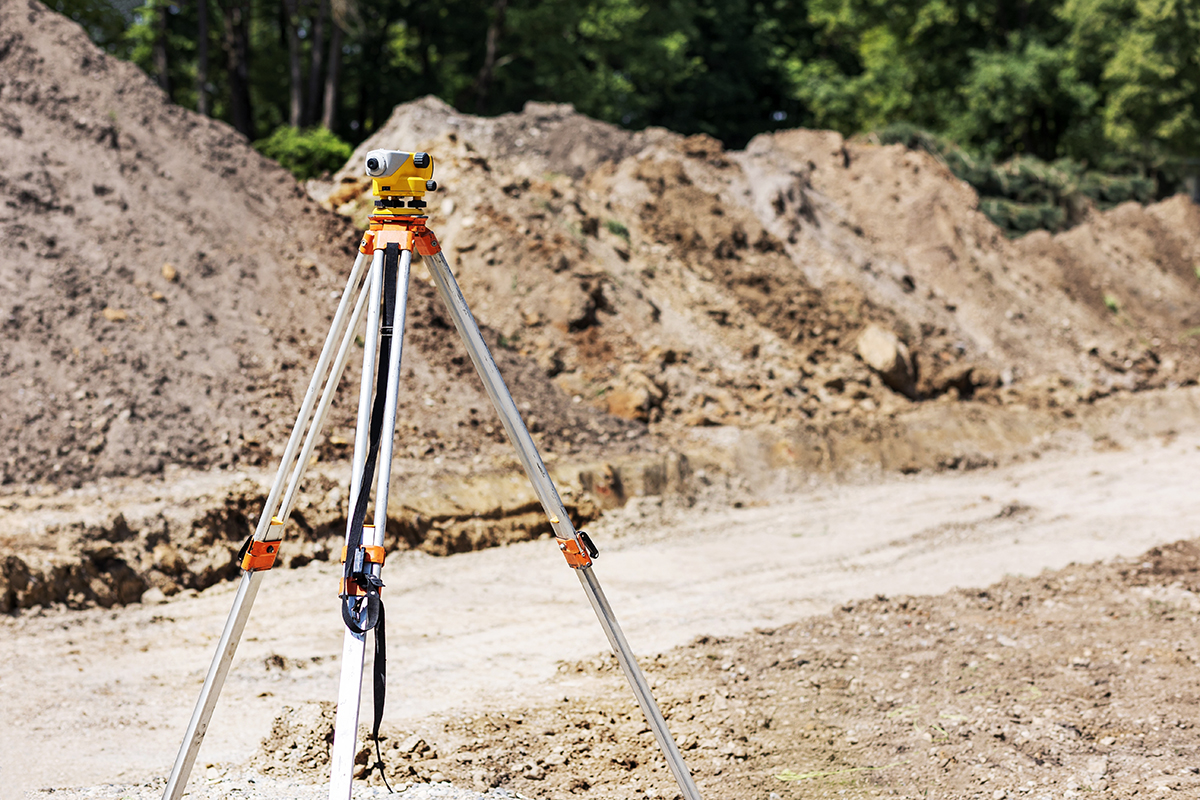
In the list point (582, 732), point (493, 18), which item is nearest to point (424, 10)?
point (493, 18)

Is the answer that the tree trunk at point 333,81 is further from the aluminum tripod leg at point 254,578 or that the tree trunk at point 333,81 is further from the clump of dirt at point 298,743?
the aluminum tripod leg at point 254,578

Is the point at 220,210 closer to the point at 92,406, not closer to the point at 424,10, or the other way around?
the point at 92,406

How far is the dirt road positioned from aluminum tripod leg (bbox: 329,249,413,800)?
8.68 feet

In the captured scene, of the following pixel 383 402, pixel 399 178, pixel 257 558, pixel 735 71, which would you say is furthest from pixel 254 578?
pixel 735 71

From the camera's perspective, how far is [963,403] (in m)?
13.1

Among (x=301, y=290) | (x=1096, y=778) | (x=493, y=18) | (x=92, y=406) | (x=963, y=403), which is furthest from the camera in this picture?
(x=493, y=18)

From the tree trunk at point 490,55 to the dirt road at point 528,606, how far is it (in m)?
14.9

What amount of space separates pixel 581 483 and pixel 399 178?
6.53 m

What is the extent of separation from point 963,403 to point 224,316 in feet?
32.2

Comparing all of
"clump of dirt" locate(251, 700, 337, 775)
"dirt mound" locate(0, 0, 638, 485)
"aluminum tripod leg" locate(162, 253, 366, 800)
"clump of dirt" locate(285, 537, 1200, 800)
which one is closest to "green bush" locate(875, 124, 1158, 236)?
"dirt mound" locate(0, 0, 638, 485)

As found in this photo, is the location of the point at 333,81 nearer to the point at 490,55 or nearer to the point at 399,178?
the point at 490,55

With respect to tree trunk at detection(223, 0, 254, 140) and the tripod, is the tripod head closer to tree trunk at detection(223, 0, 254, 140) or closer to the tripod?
the tripod

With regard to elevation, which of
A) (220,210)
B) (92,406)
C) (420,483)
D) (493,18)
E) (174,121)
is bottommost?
(420,483)

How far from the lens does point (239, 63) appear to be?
60.4 ft
